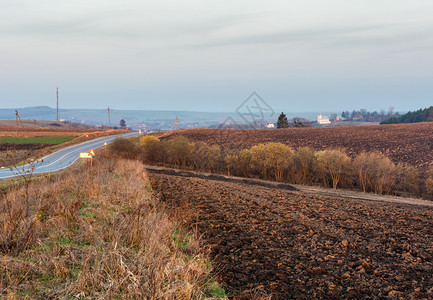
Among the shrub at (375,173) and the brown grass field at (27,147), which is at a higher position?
the brown grass field at (27,147)

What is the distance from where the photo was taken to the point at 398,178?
110 feet

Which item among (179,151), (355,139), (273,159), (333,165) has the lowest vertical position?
(333,165)

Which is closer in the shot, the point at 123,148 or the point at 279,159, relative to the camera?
the point at 279,159

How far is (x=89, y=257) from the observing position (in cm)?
524

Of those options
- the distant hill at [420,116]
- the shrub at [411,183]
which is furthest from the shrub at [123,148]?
the distant hill at [420,116]

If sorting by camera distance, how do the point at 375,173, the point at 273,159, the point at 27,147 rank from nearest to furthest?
the point at 375,173
the point at 273,159
the point at 27,147

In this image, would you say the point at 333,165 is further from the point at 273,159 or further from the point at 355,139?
the point at 355,139

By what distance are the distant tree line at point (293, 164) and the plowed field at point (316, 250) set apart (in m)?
19.1

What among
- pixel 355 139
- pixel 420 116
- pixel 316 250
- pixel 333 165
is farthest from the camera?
pixel 420 116

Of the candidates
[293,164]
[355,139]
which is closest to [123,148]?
[293,164]

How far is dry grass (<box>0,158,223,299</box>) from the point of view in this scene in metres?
4.64

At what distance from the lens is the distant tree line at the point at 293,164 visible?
3136 centimetres

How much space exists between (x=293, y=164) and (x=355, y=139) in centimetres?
2551

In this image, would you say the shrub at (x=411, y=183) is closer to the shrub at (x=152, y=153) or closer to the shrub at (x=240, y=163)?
the shrub at (x=240, y=163)
